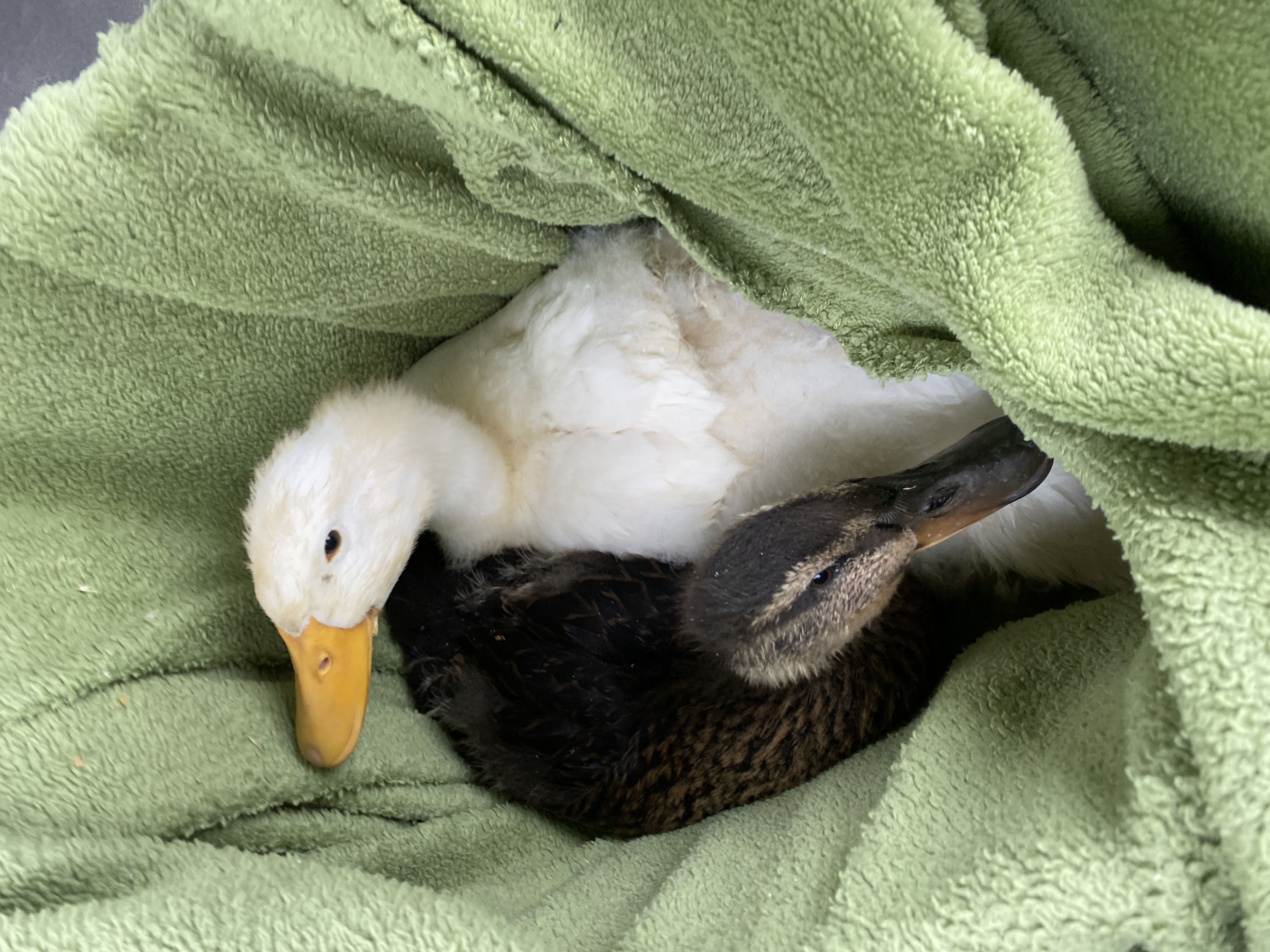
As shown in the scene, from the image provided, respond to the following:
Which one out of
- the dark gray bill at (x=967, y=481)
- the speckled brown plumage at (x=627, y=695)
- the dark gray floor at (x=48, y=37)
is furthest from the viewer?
the dark gray floor at (x=48, y=37)

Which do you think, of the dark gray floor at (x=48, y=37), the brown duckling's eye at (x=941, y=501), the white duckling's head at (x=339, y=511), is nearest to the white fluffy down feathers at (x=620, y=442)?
the white duckling's head at (x=339, y=511)

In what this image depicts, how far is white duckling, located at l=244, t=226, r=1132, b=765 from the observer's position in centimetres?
95

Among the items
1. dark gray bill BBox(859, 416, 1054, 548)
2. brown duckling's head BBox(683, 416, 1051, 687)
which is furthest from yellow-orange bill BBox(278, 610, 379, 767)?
dark gray bill BBox(859, 416, 1054, 548)

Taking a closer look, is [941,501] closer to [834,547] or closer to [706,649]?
[834,547]

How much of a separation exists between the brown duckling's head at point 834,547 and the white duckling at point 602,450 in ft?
0.29

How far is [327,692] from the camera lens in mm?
954

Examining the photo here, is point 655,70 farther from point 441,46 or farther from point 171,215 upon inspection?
point 171,215

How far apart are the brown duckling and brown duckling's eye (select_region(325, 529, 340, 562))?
246mm

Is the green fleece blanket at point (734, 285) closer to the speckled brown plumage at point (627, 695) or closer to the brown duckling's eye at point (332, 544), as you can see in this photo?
the speckled brown plumage at point (627, 695)

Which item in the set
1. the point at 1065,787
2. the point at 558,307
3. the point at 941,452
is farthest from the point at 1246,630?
Answer: the point at 558,307

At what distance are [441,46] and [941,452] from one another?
73 cm

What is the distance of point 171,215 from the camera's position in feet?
2.60

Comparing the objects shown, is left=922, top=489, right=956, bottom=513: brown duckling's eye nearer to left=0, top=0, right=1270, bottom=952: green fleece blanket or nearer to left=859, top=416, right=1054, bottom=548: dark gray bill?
left=859, top=416, right=1054, bottom=548: dark gray bill

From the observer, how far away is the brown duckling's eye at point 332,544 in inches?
37.0
